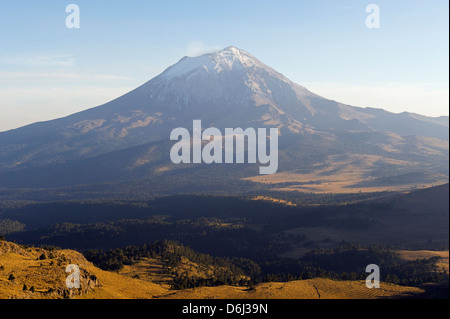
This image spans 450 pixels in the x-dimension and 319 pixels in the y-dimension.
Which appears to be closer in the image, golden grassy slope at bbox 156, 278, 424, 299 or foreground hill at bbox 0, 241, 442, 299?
foreground hill at bbox 0, 241, 442, 299

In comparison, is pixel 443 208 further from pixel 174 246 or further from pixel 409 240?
pixel 174 246

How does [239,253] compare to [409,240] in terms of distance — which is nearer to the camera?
[409,240]

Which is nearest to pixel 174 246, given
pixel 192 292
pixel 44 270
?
pixel 192 292

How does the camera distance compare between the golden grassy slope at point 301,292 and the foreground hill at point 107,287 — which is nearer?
the foreground hill at point 107,287

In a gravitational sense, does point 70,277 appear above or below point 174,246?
above

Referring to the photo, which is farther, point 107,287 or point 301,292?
point 301,292

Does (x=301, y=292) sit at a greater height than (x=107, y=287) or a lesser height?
lesser

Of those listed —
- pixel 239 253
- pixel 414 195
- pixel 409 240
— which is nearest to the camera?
pixel 409 240
